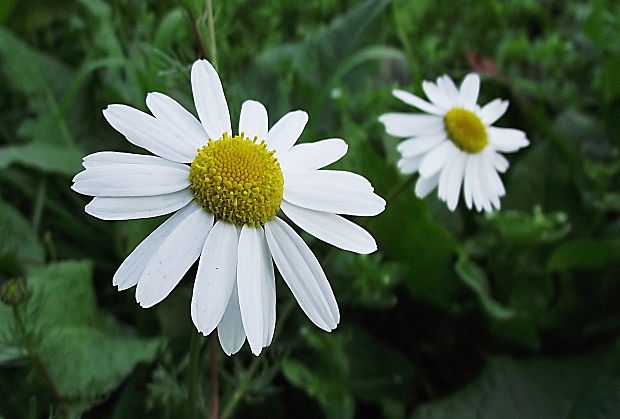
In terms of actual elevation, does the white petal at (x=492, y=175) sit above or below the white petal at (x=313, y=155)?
below

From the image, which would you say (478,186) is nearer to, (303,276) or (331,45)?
(303,276)

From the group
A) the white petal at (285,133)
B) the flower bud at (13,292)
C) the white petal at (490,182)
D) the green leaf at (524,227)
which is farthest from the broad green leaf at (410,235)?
the flower bud at (13,292)

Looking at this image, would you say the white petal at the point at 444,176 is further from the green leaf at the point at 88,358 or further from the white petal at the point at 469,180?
the green leaf at the point at 88,358

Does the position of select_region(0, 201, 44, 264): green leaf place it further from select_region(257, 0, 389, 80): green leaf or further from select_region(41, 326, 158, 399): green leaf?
select_region(257, 0, 389, 80): green leaf

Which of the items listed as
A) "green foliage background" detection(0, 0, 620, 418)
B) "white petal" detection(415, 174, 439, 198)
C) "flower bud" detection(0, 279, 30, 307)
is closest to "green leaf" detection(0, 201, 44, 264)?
"green foliage background" detection(0, 0, 620, 418)

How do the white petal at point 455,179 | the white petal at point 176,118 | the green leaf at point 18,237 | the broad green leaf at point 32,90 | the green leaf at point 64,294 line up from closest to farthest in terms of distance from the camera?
the white petal at point 176,118 < the white petal at point 455,179 < the green leaf at point 64,294 < the green leaf at point 18,237 < the broad green leaf at point 32,90
